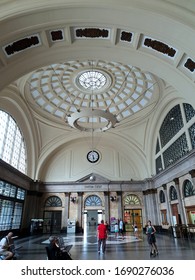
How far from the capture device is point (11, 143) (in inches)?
622

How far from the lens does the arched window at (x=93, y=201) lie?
2025 cm

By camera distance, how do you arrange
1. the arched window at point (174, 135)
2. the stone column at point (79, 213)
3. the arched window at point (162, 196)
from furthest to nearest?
the stone column at point (79, 213), the arched window at point (162, 196), the arched window at point (174, 135)

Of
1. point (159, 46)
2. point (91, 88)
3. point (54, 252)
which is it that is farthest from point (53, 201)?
point (159, 46)

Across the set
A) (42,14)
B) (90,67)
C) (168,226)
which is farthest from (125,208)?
(42,14)

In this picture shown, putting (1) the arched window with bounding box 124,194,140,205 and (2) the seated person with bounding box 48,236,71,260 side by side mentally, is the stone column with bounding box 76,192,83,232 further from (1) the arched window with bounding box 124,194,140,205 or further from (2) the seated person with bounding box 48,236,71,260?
(2) the seated person with bounding box 48,236,71,260

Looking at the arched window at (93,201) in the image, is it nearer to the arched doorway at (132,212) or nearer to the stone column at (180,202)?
the arched doorway at (132,212)

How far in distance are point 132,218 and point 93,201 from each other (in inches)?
172

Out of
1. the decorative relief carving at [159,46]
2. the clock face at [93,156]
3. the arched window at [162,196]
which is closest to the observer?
the decorative relief carving at [159,46]

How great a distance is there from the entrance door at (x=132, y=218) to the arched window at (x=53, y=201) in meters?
7.08

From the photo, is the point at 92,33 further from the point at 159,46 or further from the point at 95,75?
the point at 95,75

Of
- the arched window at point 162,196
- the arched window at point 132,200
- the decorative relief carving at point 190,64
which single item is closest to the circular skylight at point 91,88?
the decorative relief carving at point 190,64

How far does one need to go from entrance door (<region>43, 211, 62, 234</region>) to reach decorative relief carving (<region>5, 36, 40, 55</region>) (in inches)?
669

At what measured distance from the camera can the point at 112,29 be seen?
6.95 meters

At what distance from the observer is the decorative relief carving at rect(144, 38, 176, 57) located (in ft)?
23.5
